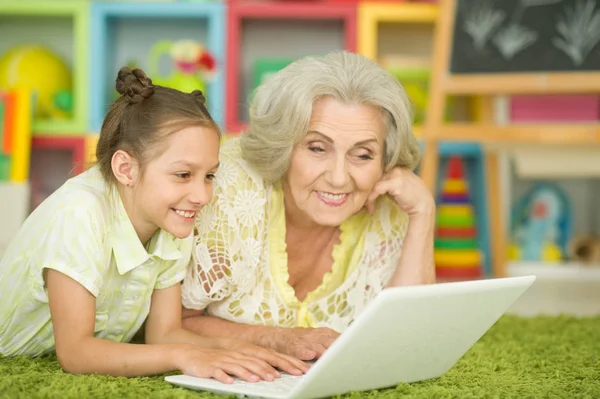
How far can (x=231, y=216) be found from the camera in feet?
5.33

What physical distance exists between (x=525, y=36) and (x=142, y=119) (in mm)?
1864

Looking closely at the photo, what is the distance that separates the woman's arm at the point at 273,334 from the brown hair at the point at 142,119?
36 centimetres

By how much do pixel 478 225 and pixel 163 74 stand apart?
1525 mm

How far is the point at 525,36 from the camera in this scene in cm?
289

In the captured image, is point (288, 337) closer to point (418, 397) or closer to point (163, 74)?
point (418, 397)

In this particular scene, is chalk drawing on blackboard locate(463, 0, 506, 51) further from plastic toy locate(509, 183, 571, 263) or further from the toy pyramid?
plastic toy locate(509, 183, 571, 263)

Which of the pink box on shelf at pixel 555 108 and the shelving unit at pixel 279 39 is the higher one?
the shelving unit at pixel 279 39

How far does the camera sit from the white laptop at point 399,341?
3.50 ft

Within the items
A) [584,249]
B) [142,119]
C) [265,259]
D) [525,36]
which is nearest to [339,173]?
[265,259]

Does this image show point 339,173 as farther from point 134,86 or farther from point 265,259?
point 134,86

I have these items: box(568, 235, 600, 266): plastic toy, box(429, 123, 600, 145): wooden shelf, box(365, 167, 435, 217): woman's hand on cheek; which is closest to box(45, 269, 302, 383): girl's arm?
box(365, 167, 435, 217): woman's hand on cheek

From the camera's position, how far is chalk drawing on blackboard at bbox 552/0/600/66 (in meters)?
2.85

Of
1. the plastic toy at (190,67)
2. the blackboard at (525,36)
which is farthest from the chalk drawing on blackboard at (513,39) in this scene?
the plastic toy at (190,67)

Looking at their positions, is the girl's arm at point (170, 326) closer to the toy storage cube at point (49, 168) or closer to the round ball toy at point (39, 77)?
the round ball toy at point (39, 77)
